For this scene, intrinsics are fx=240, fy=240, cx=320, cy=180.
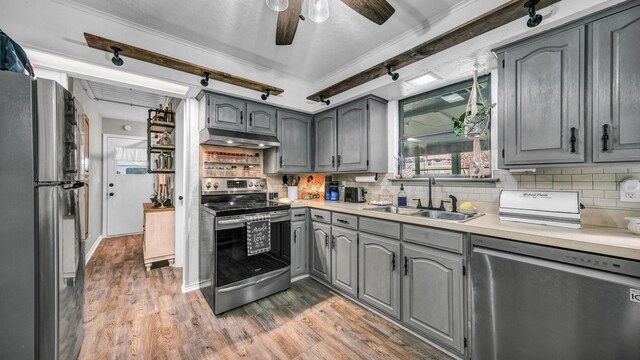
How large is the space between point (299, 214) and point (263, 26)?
77.4 inches

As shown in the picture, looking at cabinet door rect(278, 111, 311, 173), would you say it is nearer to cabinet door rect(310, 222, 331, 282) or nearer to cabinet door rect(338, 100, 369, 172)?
cabinet door rect(338, 100, 369, 172)

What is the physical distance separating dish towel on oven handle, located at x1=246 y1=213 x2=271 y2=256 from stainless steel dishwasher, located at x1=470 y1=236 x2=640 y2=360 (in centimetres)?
185

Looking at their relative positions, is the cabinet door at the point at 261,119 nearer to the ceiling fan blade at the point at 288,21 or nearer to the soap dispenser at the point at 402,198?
the ceiling fan blade at the point at 288,21

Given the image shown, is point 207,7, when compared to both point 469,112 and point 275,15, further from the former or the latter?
point 469,112

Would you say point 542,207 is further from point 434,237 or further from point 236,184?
point 236,184

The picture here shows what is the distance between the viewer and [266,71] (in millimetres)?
3047

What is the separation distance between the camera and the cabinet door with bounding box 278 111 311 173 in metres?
3.22

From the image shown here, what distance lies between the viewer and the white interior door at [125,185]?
4.98 metres

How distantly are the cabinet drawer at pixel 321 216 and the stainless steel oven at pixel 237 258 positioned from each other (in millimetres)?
311

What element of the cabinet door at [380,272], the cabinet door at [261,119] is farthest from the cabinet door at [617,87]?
the cabinet door at [261,119]

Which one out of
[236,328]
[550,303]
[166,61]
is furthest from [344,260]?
[166,61]

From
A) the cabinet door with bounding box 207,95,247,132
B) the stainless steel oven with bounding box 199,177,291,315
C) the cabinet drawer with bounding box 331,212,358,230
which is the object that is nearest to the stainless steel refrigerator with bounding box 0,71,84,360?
the stainless steel oven with bounding box 199,177,291,315

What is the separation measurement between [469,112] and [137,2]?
2.86m

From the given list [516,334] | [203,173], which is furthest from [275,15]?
[516,334]
